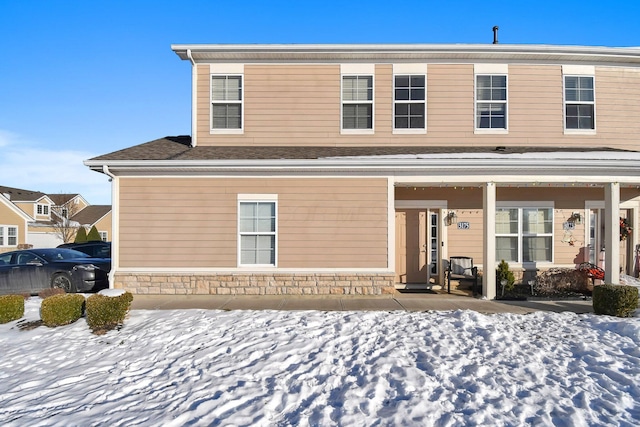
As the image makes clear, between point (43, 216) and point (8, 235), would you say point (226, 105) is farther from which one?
point (43, 216)

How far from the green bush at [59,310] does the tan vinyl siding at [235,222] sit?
7.48 feet

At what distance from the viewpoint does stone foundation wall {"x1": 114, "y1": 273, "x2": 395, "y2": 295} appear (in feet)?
27.3

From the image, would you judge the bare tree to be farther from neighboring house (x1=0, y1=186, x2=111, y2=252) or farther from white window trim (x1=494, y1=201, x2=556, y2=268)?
white window trim (x1=494, y1=201, x2=556, y2=268)

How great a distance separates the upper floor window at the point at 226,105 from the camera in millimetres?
9781

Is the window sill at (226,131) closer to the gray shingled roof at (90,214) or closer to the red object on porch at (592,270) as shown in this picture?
the red object on porch at (592,270)

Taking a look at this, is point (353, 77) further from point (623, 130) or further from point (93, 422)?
point (93, 422)

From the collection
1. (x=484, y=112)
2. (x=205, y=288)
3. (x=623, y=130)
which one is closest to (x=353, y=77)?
(x=484, y=112)

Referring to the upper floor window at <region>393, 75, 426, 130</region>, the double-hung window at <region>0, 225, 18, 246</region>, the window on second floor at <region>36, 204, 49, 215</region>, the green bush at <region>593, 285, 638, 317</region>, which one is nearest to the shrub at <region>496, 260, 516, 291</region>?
the green bush at <region>593, 285, 638, 317</region>

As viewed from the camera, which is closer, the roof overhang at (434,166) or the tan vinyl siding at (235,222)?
the roof overhang at (434,166)

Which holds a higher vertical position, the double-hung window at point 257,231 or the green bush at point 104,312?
the double-hung window at point 257,231

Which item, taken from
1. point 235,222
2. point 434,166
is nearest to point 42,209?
point 235,222

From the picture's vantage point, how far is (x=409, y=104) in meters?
9.67

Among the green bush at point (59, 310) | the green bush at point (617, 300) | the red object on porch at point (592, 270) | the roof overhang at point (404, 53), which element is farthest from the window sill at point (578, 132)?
the green bush at point (59, 310)

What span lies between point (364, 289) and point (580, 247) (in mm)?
6592
